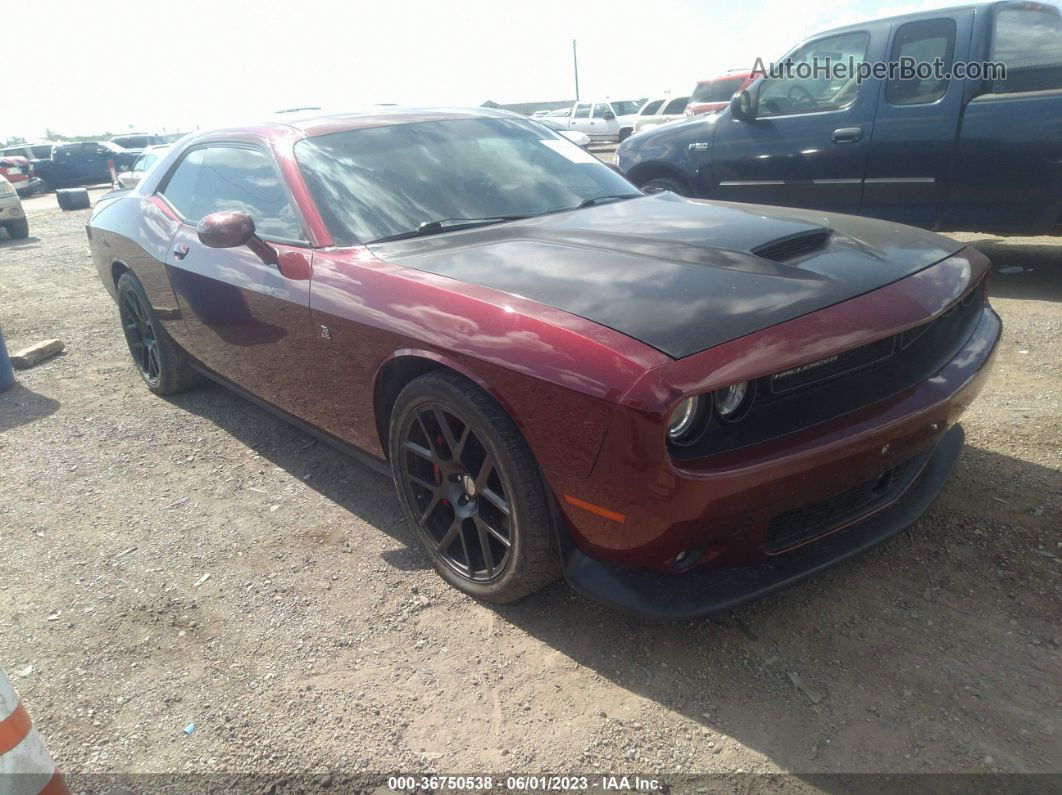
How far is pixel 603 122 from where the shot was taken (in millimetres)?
25375

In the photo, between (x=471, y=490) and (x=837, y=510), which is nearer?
(x=837, y=510)

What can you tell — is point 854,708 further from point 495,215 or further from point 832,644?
point 495,215

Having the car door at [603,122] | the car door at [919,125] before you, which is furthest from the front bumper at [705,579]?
the car door at [603,122]

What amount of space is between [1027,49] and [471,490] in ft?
17.2

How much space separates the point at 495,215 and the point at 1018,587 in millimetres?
2190

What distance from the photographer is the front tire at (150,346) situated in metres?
4.35

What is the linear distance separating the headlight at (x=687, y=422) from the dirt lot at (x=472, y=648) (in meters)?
0.70

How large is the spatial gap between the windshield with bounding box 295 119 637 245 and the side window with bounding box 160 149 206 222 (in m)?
1.14

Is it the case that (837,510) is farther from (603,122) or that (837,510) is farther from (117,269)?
(603,122)

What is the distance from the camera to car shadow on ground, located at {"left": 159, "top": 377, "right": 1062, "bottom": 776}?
1904 mm

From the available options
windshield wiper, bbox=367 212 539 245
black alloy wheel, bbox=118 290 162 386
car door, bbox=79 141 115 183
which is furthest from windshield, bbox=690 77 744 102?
car door, bbox=79 141 115 183

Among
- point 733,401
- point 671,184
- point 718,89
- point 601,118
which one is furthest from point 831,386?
point 601,118

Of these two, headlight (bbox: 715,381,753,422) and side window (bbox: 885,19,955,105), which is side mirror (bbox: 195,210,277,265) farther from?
side window (bbox: 885,19,955,105)

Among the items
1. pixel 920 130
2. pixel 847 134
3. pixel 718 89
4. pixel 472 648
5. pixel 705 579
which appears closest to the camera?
pixel 705 579
